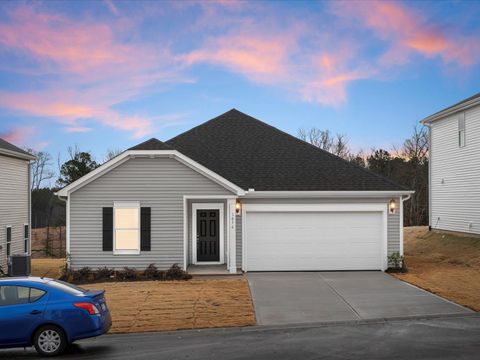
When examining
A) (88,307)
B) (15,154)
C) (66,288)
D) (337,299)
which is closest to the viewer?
(88,307)

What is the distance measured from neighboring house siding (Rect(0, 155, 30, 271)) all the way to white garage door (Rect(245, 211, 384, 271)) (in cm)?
1201

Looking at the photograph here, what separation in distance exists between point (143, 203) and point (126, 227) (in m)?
1.07

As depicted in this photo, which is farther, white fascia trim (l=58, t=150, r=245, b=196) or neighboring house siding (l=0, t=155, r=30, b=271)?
neighboring house siding (l=0, t=155, r=30, b=271)

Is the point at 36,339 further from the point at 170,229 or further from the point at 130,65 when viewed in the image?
the point at 130,65

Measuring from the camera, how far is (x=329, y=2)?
20188mm

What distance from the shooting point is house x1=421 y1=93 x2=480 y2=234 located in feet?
84.7

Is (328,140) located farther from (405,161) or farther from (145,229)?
(145,229)

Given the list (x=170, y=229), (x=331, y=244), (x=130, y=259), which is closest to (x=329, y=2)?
(x=331, y=244)

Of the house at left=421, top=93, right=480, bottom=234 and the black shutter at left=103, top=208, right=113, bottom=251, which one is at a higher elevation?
the house at left=421, top=93, right=480, bottom=234

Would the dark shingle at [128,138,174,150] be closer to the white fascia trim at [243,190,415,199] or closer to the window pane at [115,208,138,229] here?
the window pane at [115,208,138,229]

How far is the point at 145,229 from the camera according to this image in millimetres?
19000

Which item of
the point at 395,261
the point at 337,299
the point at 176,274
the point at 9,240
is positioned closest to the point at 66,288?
the point at 337,299

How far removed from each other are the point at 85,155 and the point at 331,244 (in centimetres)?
3643

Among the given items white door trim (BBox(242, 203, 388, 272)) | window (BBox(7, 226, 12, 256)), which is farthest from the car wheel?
window (BBox(7, 226, 12, 256))
